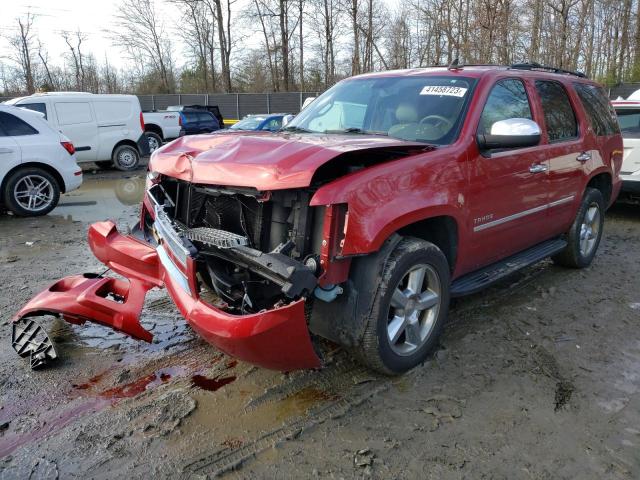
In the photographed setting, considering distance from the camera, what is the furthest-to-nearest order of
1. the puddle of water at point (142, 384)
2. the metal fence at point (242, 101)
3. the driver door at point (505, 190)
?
1. the metal fence at point (242, 101)
2. the driver door at point (505, 190)
3. the puddle of water at point (142, 384)

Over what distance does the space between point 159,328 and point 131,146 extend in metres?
11.9

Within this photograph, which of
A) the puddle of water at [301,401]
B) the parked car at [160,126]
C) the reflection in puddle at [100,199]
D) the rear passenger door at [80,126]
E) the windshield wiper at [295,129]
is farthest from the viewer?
the parked car at [160,126]

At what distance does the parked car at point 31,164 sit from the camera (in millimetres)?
8055

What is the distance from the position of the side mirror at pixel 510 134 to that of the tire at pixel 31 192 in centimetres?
736

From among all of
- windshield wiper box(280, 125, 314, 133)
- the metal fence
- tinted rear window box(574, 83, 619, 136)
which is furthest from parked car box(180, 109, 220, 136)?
tinted rear window box(574, 83, 619, 136)

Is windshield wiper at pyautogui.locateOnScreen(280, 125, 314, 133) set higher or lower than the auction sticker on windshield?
lower

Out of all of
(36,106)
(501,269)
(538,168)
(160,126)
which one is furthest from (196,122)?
(501,269)

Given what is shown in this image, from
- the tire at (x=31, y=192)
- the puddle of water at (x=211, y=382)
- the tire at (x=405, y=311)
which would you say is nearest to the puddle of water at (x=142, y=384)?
the puddle of water at (x=211, y=382)

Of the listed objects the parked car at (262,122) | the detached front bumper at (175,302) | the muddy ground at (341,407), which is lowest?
the muddy ground at (341,407)

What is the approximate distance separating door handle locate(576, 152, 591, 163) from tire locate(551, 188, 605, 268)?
1.38 ft

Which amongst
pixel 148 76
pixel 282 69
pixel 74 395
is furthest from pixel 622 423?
pixel 148 76

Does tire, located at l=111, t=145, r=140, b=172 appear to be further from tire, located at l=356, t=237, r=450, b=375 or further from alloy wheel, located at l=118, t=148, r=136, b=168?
tire, located at l=356, t=237, r=450, b=375

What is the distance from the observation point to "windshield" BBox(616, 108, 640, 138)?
781cm

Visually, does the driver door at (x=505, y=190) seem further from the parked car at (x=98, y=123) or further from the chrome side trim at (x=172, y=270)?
the parked car at (x=98, y=123)
